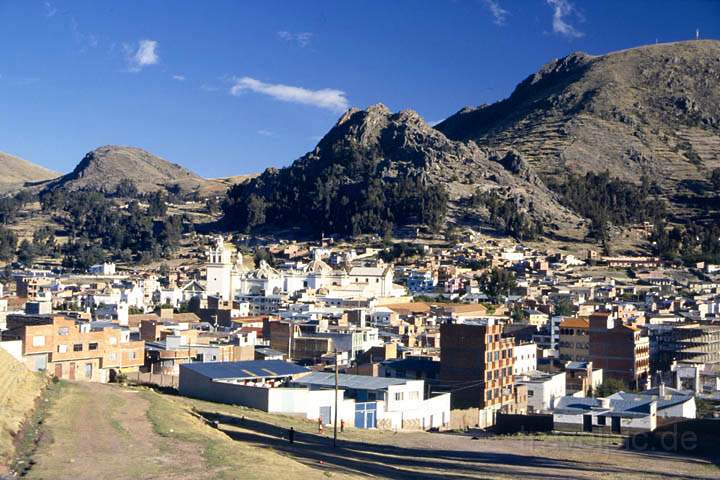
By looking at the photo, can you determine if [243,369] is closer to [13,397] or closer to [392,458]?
[392,458]

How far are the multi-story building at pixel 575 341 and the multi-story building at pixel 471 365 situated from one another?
53.0 ft

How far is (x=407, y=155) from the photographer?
559 feet

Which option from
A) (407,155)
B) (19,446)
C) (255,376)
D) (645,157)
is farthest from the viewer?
(645,157)

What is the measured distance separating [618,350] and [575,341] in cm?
382

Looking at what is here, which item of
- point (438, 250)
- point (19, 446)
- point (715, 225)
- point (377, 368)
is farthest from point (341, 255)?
point (19, 446)

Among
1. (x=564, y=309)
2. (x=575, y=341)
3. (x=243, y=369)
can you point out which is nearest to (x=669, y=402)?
(x=243, y=369)

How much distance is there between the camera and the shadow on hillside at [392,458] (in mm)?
31016

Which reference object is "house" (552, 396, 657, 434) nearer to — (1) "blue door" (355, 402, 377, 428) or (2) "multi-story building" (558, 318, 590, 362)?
(1) "blue door" (355, 402, 377, 428)

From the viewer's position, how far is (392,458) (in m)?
33.9

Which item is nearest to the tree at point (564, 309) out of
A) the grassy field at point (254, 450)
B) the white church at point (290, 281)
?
the white church at point (290, 281)

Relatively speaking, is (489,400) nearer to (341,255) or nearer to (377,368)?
(377,368)

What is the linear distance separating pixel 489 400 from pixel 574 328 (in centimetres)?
1876

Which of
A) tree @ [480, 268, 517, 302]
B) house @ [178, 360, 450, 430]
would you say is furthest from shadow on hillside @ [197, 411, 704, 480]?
tree @ [480, 268, 517, 302]

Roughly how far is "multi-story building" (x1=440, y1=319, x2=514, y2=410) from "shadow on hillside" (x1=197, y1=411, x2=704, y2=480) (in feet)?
38.3
